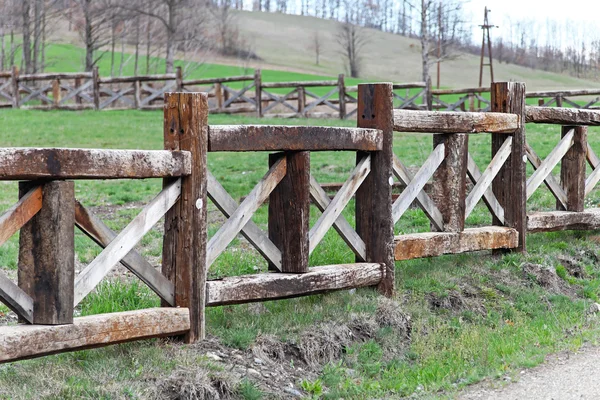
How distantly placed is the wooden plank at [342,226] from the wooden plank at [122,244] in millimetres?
1265

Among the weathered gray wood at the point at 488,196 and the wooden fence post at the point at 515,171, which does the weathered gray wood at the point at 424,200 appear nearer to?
the weathered gray wood at the point at 488,196

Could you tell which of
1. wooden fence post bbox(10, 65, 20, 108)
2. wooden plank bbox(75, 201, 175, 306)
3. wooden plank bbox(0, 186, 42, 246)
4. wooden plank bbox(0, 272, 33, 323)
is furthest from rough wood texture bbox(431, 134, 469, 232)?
wooden fence post bbox(10, 65, 20, 108)

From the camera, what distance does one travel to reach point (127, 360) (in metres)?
4.81

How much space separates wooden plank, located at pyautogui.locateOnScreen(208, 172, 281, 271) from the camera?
5391 mm

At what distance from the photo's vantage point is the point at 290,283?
584 centimetres

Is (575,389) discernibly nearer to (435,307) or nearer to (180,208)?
(435,307)

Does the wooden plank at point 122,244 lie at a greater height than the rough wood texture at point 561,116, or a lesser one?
lesser

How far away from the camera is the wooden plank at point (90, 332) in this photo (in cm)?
427

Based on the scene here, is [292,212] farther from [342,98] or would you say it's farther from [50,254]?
[342,98]

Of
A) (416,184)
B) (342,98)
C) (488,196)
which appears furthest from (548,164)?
(342,98)

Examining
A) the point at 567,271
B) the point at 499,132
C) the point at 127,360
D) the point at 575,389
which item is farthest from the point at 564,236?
the point at 127,360

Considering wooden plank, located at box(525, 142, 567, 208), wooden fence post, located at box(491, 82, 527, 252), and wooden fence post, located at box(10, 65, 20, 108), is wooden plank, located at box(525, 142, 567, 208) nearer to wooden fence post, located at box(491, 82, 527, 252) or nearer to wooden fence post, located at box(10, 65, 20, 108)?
wooden fence post, located at box(491, 82, 527, 252)

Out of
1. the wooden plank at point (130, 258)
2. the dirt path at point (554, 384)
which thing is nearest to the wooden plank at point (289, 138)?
the wooden plank at point (130, 258)

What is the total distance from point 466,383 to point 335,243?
10.1 feet
